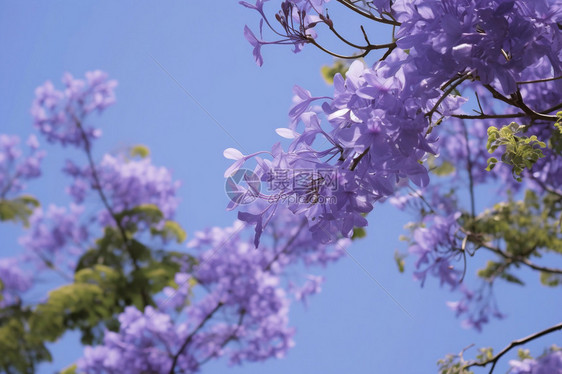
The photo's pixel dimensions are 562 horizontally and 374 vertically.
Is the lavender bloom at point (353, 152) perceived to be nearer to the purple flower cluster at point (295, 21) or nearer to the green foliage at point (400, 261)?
the purple flower cluster at point (295, 21)

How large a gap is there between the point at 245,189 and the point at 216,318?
2.74m

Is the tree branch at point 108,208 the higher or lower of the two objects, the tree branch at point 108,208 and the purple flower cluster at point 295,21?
the higher

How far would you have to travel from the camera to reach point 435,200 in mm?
3031

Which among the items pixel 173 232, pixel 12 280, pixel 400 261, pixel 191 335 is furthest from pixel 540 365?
pixel 12 280

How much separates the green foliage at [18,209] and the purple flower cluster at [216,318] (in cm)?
179

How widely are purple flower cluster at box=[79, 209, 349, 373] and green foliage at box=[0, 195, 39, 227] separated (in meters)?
1.79

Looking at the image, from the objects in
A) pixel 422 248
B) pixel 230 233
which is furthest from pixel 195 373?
pixel 422 248

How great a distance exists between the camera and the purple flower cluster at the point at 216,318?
124 inches

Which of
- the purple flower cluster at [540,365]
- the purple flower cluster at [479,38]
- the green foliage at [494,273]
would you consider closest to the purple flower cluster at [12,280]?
the green foliage at [494,273]

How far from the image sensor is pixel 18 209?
4.78m

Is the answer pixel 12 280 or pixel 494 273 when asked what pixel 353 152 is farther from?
pixel 12 280

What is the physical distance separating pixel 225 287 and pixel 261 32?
8.74ft

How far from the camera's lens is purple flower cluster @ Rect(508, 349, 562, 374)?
5.57 ft

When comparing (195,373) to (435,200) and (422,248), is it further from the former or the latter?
(422,248)
